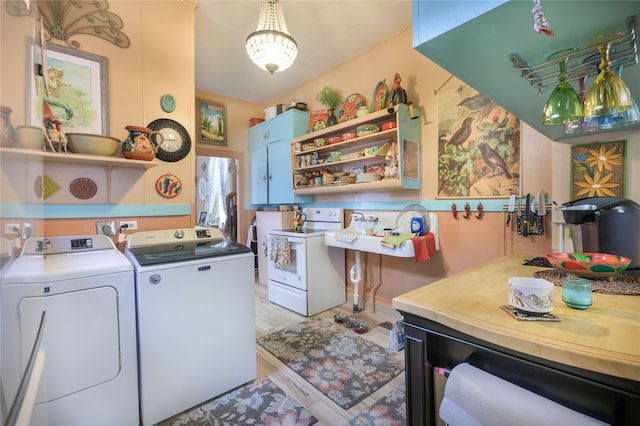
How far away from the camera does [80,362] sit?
138 cm

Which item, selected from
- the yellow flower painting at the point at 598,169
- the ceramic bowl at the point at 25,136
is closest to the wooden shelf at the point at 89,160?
the ceramic bowl at the point at 25,136

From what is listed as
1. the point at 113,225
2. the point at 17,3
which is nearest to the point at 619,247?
the point at 17,3

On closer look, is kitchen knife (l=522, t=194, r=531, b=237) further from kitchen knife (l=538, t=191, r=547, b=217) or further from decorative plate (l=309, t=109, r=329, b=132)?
decorative plate (l=309, t=109, r=329, b=132)

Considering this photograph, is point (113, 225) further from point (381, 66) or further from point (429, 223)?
point (381, 66)

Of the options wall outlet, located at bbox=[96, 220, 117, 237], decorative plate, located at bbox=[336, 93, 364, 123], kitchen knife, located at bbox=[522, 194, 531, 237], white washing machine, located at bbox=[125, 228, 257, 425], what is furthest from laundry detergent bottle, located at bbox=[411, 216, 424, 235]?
wall outlet, located at bbox=[96, 220, 117, 237]

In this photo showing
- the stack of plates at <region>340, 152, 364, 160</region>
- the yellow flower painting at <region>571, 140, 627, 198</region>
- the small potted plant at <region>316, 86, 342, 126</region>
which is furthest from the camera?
the small potted plant at <region>316, 86, 342, 126</region>

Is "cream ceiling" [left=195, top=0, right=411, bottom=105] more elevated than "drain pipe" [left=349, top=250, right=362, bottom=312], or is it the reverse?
"cream ceiling" [left=195, top=0, right=411, bottom=105]

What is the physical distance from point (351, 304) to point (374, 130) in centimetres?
201

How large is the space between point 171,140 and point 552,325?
2.52 m

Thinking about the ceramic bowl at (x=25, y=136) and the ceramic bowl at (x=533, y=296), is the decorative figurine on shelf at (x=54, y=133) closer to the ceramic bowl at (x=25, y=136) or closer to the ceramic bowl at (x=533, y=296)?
the ceramic bowl at (x=25, y=136)

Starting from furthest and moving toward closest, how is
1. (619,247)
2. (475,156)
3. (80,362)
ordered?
1. (475,156)
2. (80,362)
3. (619,247)

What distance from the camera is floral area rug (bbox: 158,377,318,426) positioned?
1600 mm

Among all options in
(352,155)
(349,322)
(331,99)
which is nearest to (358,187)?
(352,155)

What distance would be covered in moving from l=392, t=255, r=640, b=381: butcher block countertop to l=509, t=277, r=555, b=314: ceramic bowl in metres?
0.04
